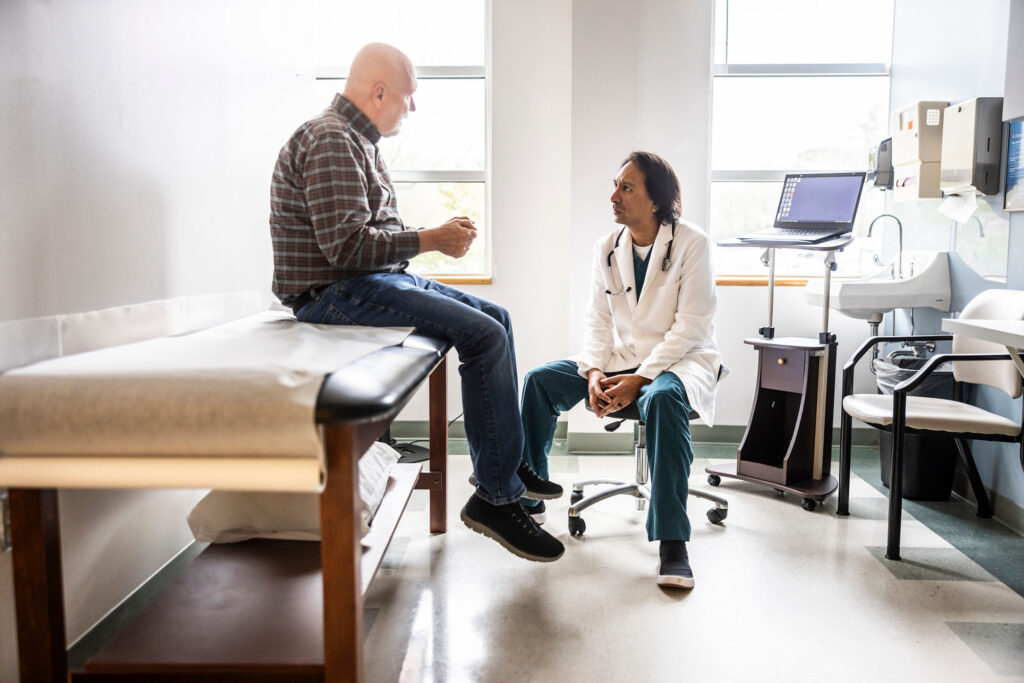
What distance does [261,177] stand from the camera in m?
3.11

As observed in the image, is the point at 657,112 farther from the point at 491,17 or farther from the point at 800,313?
the point at 800,313

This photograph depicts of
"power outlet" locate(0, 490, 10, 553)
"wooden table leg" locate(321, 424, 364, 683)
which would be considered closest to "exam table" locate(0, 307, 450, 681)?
"wooden table leg" locate(321, 424, 364, 683)

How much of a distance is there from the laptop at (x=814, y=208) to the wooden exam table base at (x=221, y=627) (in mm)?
2365

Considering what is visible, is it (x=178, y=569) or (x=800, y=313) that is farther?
(x=800, y=313)

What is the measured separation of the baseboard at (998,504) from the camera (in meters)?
2.88

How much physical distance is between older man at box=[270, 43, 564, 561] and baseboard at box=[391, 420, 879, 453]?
174 cm

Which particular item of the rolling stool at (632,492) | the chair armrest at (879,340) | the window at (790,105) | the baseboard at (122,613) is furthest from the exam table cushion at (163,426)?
the window at (790,105)

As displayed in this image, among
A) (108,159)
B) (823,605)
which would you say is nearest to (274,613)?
(108,159)

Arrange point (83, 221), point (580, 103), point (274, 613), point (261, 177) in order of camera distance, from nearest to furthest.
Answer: point (274, 613) → point (83, 221) → point (261, 177) → point (580, 103)

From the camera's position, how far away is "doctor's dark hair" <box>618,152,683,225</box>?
9.64ft

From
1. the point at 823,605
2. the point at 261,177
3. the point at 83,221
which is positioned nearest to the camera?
the point at 83,221

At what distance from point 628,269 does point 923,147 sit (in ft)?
4.92

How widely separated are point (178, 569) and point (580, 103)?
8.88 feet

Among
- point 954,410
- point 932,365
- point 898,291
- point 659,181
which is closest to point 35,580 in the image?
point 659,181
